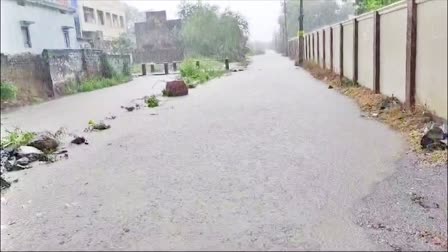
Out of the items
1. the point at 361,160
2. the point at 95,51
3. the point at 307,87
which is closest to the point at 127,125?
the point at 361,160

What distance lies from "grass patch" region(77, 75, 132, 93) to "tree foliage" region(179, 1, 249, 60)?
16697mm

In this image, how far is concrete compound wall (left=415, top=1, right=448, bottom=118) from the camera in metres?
5.51

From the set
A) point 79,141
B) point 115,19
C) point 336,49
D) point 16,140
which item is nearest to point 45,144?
point 16,140

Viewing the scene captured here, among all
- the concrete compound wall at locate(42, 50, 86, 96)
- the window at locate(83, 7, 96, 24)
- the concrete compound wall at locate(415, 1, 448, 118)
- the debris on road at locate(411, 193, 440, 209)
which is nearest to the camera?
the debris on road at locate(411, 193, 440, 209)

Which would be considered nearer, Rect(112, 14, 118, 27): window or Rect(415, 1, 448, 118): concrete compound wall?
Rect(415, 1, 448, 118): concrete compound wall

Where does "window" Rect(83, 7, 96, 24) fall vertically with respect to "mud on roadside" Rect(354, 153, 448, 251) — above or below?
above

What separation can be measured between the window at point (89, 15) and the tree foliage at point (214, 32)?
2782 centimetres

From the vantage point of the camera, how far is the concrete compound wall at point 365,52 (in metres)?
9.88

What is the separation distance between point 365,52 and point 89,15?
6620mm

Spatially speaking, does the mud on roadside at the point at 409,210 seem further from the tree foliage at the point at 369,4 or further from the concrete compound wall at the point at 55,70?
the tree foliage at the point at 369,4

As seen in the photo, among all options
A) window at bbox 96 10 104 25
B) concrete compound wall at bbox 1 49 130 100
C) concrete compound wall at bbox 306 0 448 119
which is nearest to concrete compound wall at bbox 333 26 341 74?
concrete compound wall at bbox 306 0 448 119

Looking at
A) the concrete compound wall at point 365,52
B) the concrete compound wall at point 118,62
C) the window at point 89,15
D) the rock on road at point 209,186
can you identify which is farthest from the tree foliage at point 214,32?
the rock on road at point 209,186

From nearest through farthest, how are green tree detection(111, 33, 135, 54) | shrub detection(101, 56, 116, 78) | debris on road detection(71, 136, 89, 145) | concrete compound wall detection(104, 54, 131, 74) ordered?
debris on road detection(71, 136, 89, 145), green tree detection(111, 33, 135, 54), shrub detection(101, 56, 116, 78), concrete compound wall detection(104, 54, 131, 74)

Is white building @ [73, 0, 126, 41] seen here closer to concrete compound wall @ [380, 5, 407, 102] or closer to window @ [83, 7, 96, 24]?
window @ [83, 7, 96, 24]
